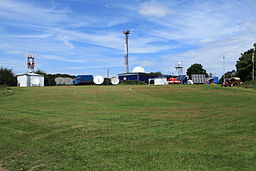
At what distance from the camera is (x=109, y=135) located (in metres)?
9.83

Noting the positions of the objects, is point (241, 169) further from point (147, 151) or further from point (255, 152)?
point (147, 151)

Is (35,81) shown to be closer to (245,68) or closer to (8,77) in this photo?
(8,77)

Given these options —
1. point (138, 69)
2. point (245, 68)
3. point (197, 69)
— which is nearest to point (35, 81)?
point (138, 69)

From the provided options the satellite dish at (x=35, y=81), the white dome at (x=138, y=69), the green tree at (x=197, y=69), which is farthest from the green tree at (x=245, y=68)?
the satellite dish at (x=35, y=81)

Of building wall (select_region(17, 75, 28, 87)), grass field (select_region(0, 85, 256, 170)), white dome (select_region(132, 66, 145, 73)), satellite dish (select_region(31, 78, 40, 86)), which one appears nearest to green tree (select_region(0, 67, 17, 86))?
building wall (select_region(17, 75, 28, 87))

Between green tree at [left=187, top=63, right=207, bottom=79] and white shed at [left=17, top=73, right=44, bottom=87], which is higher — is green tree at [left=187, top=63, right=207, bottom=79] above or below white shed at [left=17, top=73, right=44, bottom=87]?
above

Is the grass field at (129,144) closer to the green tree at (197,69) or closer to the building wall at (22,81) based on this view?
the building wall at (22,81)

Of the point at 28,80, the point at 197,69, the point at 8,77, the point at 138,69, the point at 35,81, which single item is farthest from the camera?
the point at 197,69

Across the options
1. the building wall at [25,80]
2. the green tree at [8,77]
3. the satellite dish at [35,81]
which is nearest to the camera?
the satellite dish at [35,81]

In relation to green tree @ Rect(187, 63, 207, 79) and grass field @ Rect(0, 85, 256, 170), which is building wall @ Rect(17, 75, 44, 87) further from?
green tree @ Rect(187, 63, 207, 79)

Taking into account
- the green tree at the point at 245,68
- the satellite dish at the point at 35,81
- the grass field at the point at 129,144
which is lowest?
the grass field at the point at 129,144

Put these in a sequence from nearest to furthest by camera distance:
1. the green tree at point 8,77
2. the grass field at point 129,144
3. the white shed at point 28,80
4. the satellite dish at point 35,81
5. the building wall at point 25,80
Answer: the grass field at point 129,144, the satellite dish at point 35,81, the white shed at point 28,80, the building wall at point 25,80, the green tree at point 8,77

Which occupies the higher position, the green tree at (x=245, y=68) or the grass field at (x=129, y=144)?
the green tree at (x=245, y=68)

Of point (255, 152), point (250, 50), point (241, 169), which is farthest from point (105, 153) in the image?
point (250, 50)
